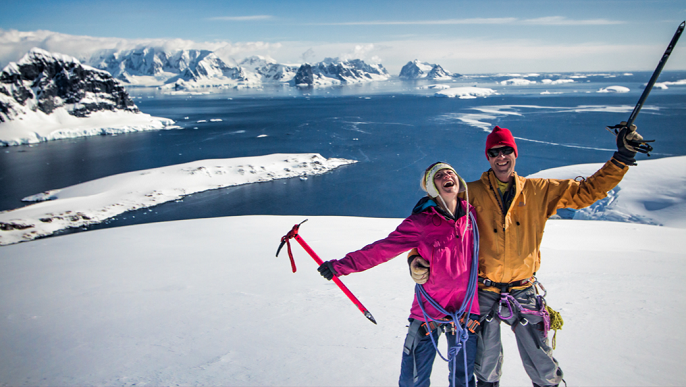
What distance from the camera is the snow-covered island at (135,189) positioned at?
18266 millimetres

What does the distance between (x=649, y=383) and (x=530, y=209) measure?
2.04m

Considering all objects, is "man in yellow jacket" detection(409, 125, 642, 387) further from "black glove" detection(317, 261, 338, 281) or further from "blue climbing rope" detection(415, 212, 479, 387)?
"black glove" detection(317, 261, 338, 281)

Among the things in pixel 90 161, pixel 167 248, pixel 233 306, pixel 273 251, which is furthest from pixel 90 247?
pixel 90 161

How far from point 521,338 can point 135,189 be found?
85.9 feet

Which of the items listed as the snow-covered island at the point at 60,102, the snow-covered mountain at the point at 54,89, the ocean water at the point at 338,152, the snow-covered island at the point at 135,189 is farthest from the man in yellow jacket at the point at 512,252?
the snow-covered mountain at the point at 54,89

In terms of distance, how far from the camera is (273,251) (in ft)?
27.0

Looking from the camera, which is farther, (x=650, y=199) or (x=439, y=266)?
(x=650, y=199)

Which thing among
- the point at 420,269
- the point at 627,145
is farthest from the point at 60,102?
the point at 627,145

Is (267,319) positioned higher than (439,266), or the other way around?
(439,266)

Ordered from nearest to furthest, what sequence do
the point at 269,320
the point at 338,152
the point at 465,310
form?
1. the point at 465,310
2. the point at 269,320
3. the point at 338,152

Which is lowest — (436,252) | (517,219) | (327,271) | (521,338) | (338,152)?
(338,152)

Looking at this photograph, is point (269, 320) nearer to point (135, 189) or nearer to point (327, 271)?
point (327, 271)

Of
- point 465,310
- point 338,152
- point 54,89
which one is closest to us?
point 465,310

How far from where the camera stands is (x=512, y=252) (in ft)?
9.03
